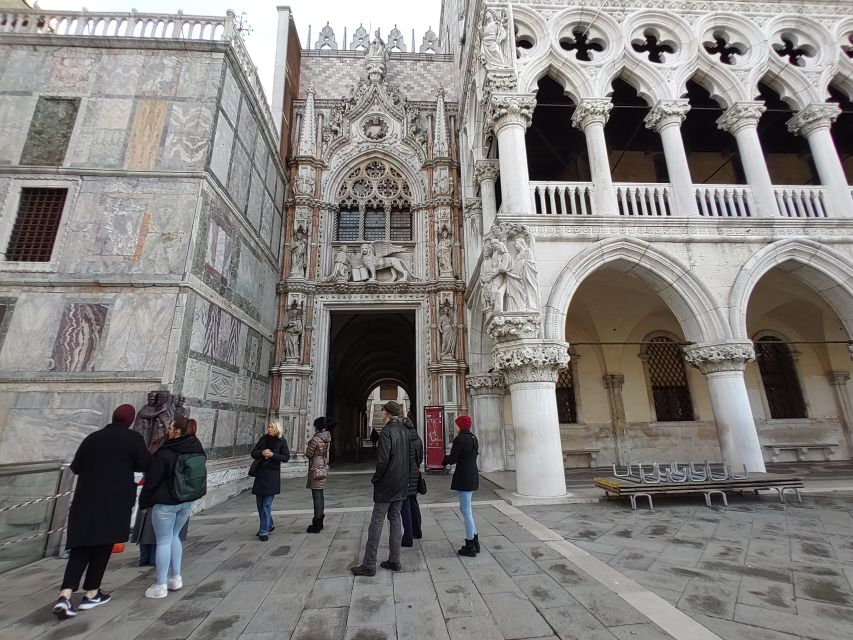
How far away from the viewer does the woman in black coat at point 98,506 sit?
3418 millimetres

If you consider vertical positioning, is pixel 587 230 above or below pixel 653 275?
above

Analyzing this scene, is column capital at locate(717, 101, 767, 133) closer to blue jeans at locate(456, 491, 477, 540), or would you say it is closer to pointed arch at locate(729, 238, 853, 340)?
pointed arch at locate(729, 238, 853, 340)

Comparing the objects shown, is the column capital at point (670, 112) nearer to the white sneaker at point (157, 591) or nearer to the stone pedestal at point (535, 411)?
the stone pedestal at point (535, 411)

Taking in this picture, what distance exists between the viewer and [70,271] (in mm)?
7809

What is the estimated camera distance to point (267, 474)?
18.4ft

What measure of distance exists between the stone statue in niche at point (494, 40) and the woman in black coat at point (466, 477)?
9.21 meters

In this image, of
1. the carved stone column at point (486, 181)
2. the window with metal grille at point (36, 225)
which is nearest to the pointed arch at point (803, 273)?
the carved stone column at point (486, 181)

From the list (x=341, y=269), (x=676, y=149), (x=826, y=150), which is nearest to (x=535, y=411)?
(x=676, y=149)

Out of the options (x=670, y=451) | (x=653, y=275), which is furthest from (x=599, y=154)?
(x=670, y=451)

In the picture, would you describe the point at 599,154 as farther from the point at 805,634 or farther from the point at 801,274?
the point at 805,634

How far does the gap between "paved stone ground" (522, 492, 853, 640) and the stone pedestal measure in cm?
75

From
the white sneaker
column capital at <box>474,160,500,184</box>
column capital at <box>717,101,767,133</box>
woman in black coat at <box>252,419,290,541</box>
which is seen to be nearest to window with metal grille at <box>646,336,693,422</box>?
column capital at <box>717,101,767,133</box>

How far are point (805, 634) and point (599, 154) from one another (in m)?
9.40

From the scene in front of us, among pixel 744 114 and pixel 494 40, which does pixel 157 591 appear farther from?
pixel 744 114
